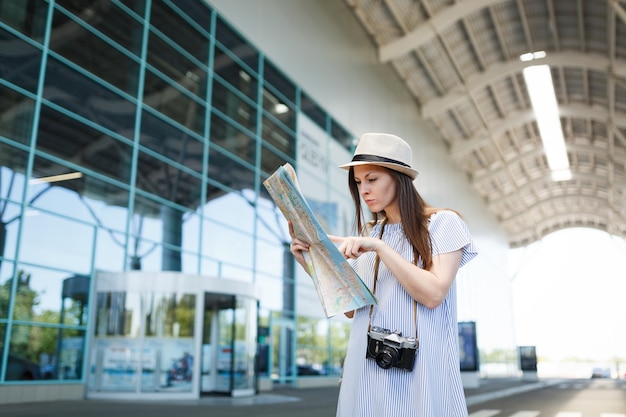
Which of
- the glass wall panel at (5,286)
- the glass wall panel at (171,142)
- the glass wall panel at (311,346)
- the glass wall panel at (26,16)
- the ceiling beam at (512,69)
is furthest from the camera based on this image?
the ceiling beam at (512,69)

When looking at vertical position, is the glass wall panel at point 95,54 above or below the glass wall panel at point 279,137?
below

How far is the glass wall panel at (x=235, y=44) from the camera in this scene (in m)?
16.5

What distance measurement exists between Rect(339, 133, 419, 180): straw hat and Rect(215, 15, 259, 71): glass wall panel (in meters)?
15.4

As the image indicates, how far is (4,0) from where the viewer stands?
35.2 ft

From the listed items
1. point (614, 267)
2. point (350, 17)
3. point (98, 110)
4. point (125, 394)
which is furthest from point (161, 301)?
point (614, 267)

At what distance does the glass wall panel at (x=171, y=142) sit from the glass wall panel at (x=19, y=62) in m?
2.90

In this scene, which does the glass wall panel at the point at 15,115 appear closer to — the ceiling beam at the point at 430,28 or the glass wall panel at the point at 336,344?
the glass wall panel at the point at 336,344

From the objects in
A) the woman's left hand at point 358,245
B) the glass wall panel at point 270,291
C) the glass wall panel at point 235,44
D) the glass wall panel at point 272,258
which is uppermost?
the glass wall panel at point 235,44

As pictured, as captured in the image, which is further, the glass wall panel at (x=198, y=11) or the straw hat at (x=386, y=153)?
the glass wall panel at (x=198, y=11)

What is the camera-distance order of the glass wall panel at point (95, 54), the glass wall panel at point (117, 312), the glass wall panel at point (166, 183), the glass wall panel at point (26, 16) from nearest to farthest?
the glass wall panel at point (26, 16) < the glass wall panel at point (117, 312) < the glass wall panel at point (95, 54) < the glass wall panel at point (166, 183)

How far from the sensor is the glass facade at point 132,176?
10773mm

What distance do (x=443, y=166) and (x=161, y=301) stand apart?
2740cm

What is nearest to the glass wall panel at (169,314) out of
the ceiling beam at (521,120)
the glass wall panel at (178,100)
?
the glass wall panel at (178,100)

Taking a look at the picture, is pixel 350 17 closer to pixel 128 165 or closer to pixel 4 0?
pixel 128 165
